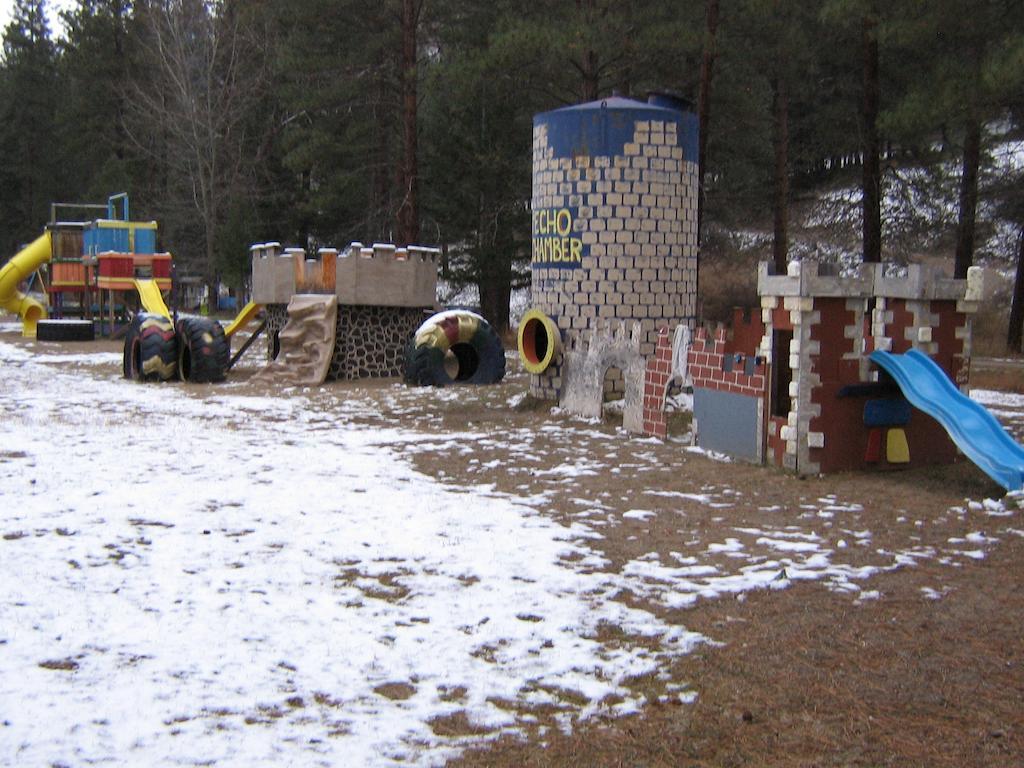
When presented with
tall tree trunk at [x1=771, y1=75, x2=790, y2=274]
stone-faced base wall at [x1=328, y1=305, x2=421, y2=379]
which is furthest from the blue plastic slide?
tall tree trunk at [x1=771, y1=75, x2=790, y2=274]

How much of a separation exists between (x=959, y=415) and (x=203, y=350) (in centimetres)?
1194

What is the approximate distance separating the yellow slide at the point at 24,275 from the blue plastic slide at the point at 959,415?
27465 mm

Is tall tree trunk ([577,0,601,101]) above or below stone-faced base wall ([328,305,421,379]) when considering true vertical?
above

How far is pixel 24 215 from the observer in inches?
2180

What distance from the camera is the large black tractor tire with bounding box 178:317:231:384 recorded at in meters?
17.0

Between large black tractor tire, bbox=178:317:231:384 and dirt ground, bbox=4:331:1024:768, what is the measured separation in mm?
8028

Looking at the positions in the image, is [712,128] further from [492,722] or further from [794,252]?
[492,722]

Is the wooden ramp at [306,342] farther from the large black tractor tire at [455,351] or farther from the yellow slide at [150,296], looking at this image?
the yellow slide at [150,296]

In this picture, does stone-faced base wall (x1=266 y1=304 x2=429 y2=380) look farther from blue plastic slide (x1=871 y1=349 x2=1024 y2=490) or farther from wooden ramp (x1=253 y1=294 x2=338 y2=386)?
blue plastic slide (x1=871 y1=349 x2=1024 y2=490)

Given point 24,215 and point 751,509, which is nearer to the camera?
point 751,509

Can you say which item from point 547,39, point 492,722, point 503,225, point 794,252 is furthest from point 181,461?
point 794,252

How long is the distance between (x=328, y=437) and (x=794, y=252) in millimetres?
26289

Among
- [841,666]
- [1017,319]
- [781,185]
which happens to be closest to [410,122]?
[781,185]

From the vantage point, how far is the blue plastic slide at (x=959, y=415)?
8148mm
